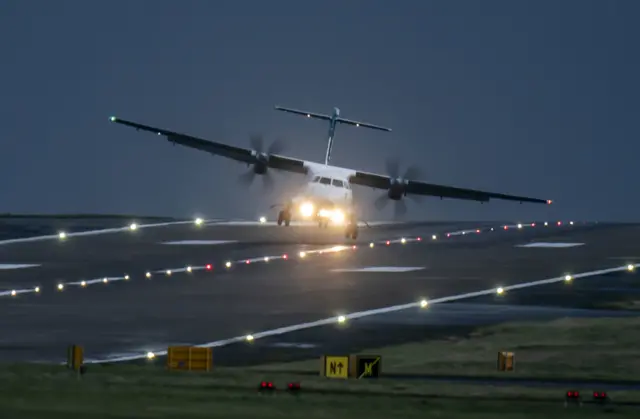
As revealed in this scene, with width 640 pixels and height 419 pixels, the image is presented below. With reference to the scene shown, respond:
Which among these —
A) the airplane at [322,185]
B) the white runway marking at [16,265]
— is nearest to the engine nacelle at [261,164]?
the airplane at [322,185]

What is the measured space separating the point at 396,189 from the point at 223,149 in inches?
386

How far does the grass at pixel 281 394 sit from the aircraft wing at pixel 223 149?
5752 centimetres

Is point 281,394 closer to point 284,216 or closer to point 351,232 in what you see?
point 351,232

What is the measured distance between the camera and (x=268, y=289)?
102 feet

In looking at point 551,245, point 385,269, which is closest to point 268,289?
point 385,269

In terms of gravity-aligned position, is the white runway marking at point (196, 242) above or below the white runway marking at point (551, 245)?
below

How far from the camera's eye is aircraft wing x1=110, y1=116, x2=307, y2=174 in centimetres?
7356

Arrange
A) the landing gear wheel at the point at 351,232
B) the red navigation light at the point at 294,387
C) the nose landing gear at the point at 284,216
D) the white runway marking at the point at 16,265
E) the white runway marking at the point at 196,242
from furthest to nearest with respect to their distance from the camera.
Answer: the nose landing gear at the point at 284,216 → the landing gear wheel at the point at 351,232 → the white runway marking at the point at 196,242 → the white runway marking at the point at 16,265 → the red navigation light at the point at 294,387

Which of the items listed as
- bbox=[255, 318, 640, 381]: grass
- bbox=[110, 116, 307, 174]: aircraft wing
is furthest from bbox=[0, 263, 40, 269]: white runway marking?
bbox=[110, 116, 307, 174]: aircraft wing

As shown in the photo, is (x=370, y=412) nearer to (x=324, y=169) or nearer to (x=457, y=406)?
(x=457, y=406)

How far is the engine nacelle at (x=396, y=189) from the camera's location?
74.7 meters

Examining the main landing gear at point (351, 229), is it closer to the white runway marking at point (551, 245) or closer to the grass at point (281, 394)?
the white runway marking at point (551, 245)

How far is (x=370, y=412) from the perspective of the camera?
1155cm

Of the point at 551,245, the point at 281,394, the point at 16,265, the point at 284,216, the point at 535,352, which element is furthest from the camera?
the point at 284,216
